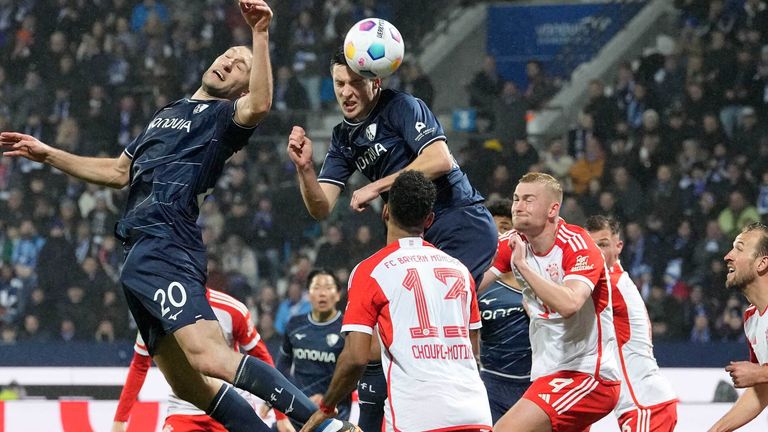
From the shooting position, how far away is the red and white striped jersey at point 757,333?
19.7ft

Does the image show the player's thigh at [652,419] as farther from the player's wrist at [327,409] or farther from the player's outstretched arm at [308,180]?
the player's wrist at [327,409]

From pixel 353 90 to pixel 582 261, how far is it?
1.52m

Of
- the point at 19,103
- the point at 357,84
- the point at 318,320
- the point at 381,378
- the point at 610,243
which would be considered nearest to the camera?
the point at 357,84

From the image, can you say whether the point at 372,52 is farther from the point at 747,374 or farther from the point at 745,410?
the point at 745,410

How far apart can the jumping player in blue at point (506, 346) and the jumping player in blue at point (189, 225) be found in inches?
94.7

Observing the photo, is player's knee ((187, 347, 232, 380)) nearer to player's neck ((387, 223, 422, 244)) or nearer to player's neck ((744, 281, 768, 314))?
player's neck ((387, 223, 422, 244))

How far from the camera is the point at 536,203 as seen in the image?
604 centimetres

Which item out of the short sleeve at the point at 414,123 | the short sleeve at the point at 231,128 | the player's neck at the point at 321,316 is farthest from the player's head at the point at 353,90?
the player's neck at the point at 321,316

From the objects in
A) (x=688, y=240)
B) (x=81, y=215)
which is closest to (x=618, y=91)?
(x=688, y=240)

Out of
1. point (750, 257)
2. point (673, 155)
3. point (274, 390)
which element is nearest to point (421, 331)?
point (274, 390)

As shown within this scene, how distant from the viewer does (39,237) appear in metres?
15.2

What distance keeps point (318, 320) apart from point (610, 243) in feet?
8.30

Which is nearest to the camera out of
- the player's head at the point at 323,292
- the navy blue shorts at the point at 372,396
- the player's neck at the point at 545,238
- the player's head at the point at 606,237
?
the player's neck at the point at 545,238

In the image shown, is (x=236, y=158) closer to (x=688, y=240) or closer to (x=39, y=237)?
(x=39, y=237)
